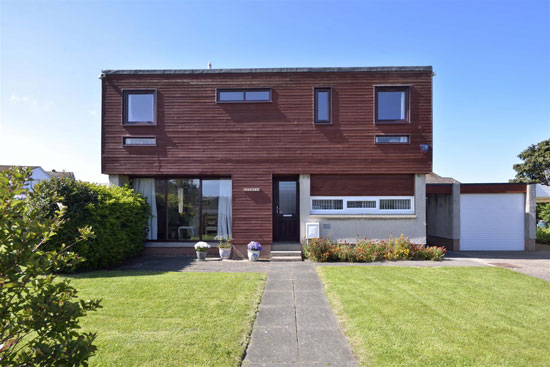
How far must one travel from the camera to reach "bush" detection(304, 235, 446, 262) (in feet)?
33.1

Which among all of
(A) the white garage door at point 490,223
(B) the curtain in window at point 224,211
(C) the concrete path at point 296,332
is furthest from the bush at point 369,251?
(C) the concrete path at point 296,332

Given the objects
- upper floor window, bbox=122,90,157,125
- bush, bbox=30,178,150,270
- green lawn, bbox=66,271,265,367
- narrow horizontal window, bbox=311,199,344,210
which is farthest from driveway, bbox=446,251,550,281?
upper floor window, bbox=122,90,157,125

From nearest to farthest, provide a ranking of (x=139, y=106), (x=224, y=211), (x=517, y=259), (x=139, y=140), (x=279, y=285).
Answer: (x=279, y=285) < (x=517, y=259) < (x=139, y=140) < (x=139, y=106) < (x=224, y=211)

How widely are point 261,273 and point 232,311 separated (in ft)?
10.5

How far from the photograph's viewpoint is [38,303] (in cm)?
203

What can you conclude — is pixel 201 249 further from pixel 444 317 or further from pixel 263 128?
pixel 444 317

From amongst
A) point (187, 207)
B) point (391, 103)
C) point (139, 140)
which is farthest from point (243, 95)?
point (391, 103)

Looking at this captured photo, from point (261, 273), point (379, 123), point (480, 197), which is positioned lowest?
point (261, 273)

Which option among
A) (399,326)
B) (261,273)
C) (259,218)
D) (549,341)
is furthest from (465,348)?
(259,218)

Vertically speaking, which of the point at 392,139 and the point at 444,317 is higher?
the point at 392,139

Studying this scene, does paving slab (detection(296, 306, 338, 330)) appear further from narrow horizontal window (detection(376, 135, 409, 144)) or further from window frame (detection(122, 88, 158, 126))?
window frame (detection(122, 88, 158, 126))

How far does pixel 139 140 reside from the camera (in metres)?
11.1

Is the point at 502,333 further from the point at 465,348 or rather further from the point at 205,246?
the point at 205,246

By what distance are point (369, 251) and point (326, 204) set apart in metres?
2.13
